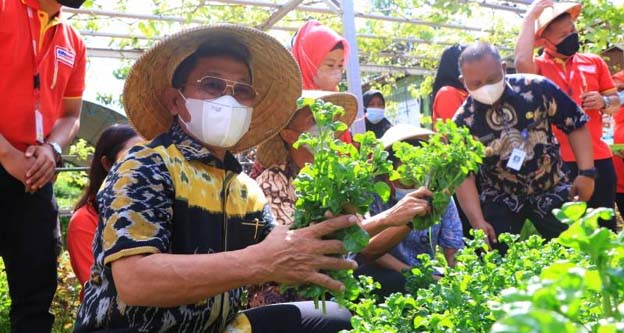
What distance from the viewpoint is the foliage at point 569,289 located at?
0.51 meters

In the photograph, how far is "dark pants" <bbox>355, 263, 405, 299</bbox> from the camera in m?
2.94

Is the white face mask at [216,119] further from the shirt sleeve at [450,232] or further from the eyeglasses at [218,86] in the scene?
the shirt sleeve at [450,232]

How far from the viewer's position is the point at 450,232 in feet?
11.4

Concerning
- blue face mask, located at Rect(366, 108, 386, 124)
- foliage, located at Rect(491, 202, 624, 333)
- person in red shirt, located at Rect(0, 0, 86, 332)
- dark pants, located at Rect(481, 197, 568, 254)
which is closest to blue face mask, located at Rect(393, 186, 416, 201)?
dark pants, located at Rect(481, 197, 568, 254)

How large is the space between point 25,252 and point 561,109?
109 inches

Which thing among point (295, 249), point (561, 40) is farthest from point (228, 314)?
point (561, 40)

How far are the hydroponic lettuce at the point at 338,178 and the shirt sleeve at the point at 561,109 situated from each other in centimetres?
233

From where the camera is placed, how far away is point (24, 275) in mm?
2459

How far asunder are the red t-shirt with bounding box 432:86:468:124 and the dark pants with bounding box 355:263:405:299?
1800 millimetres

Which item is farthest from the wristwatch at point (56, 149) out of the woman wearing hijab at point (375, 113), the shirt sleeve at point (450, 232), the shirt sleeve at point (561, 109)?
the woman wearing hijab at point (375, 113)

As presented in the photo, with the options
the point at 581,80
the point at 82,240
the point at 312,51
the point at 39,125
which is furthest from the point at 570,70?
the point at 39,125

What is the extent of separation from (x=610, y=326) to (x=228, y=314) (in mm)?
1559

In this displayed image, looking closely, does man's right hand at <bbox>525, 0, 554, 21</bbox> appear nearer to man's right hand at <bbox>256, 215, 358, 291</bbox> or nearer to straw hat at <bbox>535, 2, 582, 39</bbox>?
straw hat at <bbox>535, 2, 582, 39</bbox>

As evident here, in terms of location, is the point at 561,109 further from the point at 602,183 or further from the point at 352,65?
the point at 352,65
